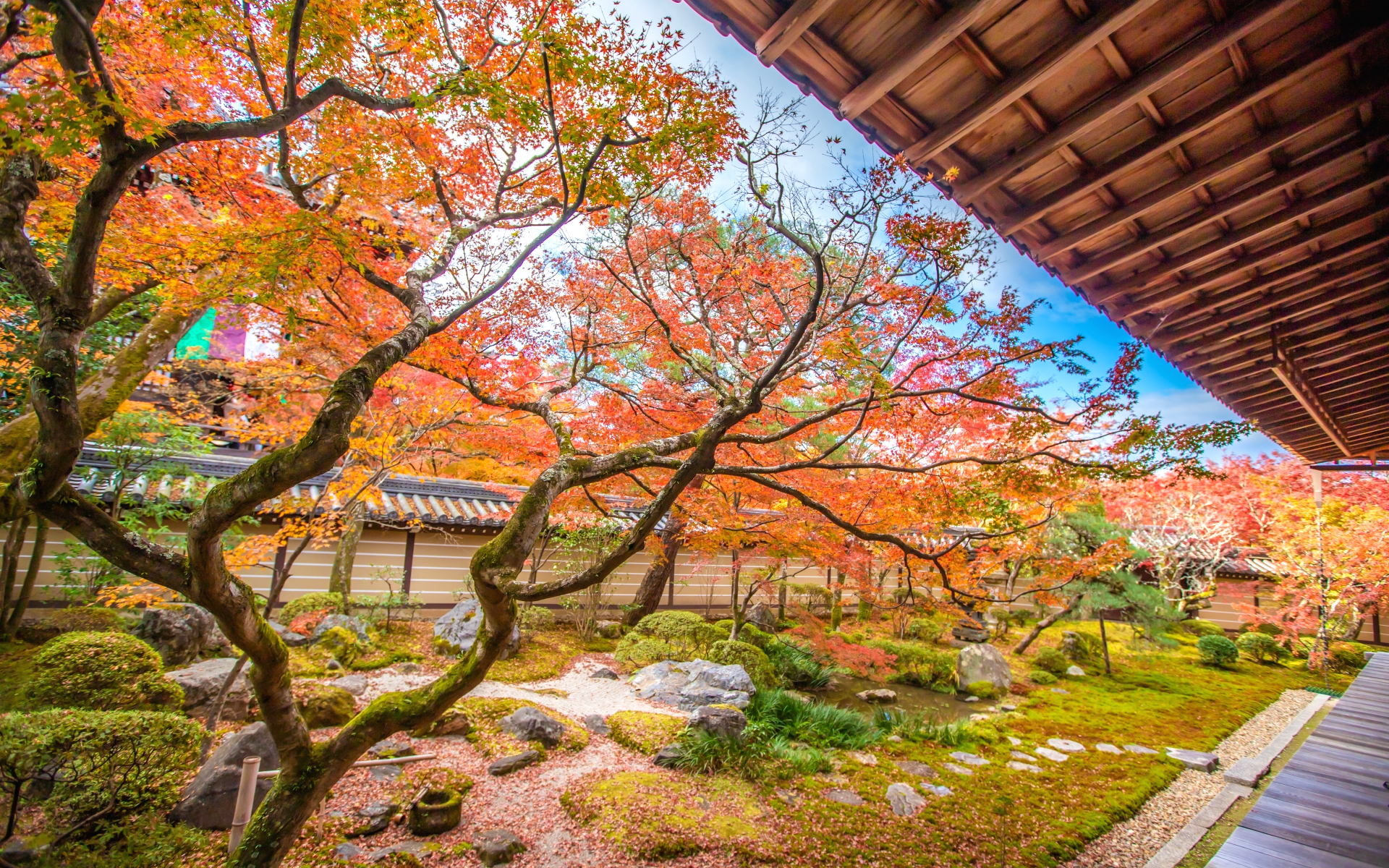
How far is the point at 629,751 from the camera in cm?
672

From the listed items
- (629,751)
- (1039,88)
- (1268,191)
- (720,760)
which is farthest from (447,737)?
(1268,191)

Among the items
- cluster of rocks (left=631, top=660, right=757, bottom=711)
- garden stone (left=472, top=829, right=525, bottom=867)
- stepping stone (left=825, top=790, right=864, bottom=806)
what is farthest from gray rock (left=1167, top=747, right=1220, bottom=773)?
garden stone (left=472, top=829, right=525, bottom=867)

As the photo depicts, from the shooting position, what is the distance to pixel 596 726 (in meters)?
7.33

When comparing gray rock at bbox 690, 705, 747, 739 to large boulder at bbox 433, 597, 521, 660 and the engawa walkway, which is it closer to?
large boulder at bbox 433, 597, 521, 660

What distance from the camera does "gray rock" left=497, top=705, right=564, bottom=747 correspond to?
6602 millimetres

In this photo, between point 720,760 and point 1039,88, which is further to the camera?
point 720,760

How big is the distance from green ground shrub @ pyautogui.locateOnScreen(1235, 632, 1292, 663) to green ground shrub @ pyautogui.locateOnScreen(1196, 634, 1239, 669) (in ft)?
2.90

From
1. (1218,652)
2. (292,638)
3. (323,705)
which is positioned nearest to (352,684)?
(323,705)

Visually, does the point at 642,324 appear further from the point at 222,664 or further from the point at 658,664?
the point at 222,664

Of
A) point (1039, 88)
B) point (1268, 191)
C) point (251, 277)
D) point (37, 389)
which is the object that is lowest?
point (37, 389)

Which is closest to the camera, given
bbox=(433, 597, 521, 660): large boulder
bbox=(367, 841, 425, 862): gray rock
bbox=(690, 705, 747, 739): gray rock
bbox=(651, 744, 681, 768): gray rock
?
bbox=(367, 841, 425, 862): gray rock

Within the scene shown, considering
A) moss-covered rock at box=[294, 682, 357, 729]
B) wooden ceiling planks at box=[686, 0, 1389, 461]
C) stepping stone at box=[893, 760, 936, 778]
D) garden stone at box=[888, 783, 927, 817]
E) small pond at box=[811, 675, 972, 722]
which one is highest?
wooden ceiling planks at box=[686, 0, 1389, 461]

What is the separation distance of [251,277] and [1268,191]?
609 cm

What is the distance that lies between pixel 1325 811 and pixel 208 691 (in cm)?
966
